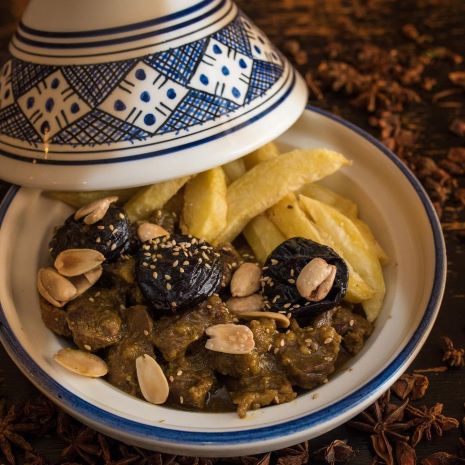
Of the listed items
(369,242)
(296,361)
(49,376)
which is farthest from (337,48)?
Answer: (49,376)

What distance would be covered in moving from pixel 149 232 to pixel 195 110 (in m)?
0.45

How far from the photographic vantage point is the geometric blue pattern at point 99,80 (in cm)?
205

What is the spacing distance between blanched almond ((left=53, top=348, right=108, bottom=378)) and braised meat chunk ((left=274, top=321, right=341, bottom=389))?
1.77 ft

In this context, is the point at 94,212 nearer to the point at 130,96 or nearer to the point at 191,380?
the point at 130,96

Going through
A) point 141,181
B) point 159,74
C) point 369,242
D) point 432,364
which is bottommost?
point 432,364

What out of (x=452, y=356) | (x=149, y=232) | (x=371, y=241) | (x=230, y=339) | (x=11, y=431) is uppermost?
(x=149, y=232)

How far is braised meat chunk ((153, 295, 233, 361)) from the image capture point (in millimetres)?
1816

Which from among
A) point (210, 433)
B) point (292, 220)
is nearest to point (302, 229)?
point (292, 220)

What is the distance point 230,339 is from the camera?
179cm

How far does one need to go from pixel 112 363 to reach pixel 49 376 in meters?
0.19

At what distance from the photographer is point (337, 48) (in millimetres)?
3717

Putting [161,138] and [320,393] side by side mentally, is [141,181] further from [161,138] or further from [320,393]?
[320,393]

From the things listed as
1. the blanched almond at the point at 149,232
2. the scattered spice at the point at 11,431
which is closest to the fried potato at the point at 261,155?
the blanched almond at the point at 149,232

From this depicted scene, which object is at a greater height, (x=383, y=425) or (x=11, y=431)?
(x=11, y=431)
